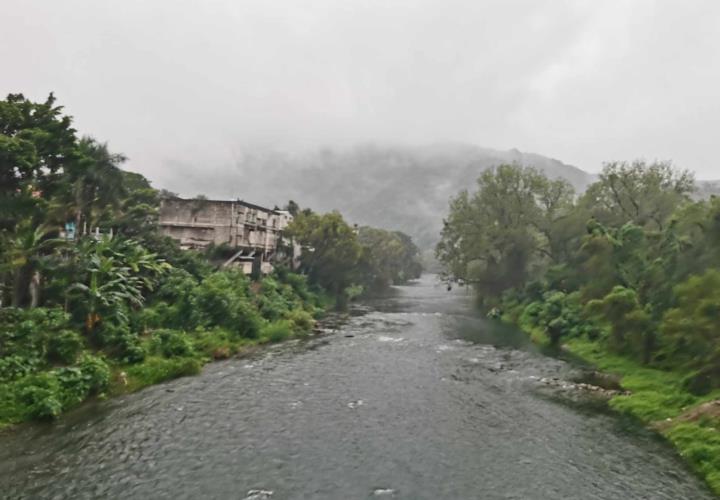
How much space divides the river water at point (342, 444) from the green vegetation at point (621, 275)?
3.95m

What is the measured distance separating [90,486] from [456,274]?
72850 millimetres

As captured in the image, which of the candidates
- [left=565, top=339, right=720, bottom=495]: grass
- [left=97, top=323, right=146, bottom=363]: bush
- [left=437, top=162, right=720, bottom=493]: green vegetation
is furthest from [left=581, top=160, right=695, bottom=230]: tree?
[left=97, top=323, right=146, bottom=363]: bush

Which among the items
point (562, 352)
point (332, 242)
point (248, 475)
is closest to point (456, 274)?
point (332, 242)

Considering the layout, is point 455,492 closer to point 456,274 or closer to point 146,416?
point 146,416

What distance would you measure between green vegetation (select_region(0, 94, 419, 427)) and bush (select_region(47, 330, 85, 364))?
2.4 inches

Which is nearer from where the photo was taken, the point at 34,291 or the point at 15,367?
the point at 15,367

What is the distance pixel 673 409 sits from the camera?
26.9 metres

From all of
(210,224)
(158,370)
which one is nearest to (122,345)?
(158,370)

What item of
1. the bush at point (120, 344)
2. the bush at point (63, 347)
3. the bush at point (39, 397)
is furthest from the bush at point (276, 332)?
the bush at point (39, 397)

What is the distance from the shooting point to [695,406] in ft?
85.3

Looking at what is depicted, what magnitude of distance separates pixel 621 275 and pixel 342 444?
114 feet

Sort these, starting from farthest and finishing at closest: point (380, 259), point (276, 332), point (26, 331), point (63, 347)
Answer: point (380, 259)
point (276, 332)
point (63, 347)
point (26, 331)

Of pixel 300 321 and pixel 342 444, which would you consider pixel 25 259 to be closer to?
pixel 342 444

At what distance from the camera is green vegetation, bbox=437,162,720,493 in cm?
2786
